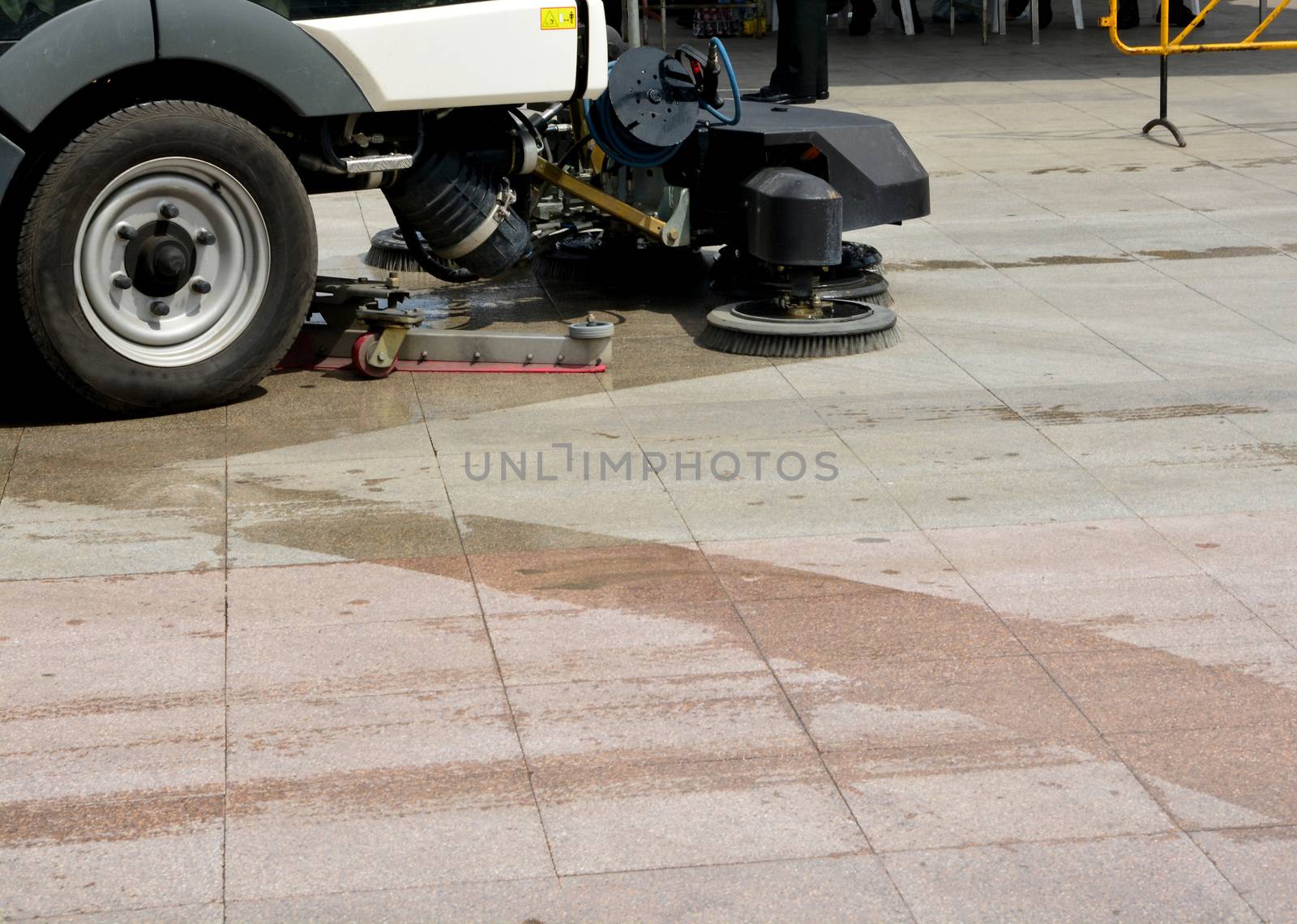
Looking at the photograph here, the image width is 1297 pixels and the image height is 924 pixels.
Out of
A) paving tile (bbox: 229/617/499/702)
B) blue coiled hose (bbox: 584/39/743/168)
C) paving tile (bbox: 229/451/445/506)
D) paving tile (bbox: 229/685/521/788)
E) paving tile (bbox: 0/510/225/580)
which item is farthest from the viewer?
blue coiled hose (bbox: 584/39/743/168)

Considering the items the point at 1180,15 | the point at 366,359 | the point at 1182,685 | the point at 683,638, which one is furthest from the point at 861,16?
the point at 1182,685

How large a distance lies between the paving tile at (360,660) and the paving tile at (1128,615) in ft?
4.75

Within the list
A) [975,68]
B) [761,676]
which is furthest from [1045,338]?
[975,68]

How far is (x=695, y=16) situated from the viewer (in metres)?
20.8

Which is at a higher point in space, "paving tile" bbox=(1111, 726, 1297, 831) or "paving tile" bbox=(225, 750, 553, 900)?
"paving tile" bbox=(225, 750, 553, 900)

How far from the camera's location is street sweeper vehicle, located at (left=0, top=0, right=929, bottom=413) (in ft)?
20.6

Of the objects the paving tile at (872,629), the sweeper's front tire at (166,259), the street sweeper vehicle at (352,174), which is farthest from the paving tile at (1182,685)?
the sweeper's front tire at (166,259)

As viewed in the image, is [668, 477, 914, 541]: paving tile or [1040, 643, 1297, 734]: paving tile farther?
[668, 477, 914, 541]: paving tile

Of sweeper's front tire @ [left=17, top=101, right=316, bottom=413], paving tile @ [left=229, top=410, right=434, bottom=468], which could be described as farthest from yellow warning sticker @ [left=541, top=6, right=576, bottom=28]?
paving tile @ [left=229, top=410, right=434, bottom=468]

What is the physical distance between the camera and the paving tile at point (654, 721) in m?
4.02

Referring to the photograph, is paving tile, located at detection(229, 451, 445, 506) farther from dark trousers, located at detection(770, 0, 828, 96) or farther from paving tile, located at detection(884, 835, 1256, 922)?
dark trousers, located at detection(770, 0, 828, 96)

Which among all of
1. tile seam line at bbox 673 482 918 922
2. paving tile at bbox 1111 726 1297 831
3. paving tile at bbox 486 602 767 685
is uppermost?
paving tile at bbox 486 602 767 685

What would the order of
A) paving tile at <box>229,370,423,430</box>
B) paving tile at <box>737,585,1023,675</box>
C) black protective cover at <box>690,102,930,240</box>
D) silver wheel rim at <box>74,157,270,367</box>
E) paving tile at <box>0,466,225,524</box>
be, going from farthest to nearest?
black protective cover at <box>690,102,930,240</box> → paving tile at <box>229,370,423,430</box> → silver wheel rim at <box>74,157,270,367</box> → paving tile at <box>0,466,225,524</box> → paving tile at <box>737,585,1023,675</box>

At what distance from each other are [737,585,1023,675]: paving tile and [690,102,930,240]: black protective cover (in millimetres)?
3354
